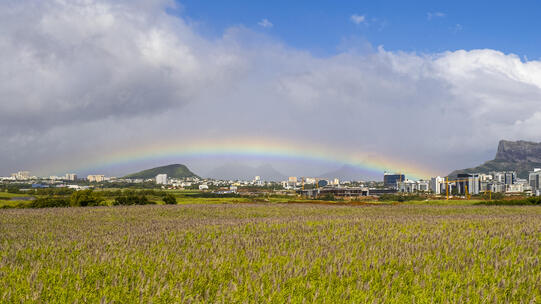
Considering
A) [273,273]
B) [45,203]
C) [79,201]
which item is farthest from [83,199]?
[273,273]

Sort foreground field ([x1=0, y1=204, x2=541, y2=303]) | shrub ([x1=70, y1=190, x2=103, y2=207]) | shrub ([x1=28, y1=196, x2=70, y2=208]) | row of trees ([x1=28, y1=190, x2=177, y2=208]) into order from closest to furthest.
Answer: foreground field ([x1=0, y1=204, x2=541, y2=303]), shrub ([x1=28, y1=196, x2=70, y2=208]), row of trees ([x1=28, y1=190, x2=177, y2=208]), shrub ([x1=70, y1=190, x2=103, y2=207])

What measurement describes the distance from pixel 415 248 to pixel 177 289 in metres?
3.95

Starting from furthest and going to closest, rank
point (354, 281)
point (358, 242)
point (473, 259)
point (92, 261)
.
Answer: point (358, 242) < point (473, 259) < point (92, 261) < point (354, 281)

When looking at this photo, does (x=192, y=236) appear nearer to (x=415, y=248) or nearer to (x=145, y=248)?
(x=145, y=248)

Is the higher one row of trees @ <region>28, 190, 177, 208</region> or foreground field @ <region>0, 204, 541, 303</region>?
foreground field @ <region>0, 204, 541, 303</region>

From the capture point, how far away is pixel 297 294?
3.65 m

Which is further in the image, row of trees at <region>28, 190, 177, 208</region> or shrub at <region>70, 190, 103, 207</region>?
shrub at <region>70, 190, 103, 207</region>

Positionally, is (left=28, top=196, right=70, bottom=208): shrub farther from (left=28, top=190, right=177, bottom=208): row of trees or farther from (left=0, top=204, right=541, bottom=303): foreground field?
(left=0, top=204, right=541, bottom=303): foreground field

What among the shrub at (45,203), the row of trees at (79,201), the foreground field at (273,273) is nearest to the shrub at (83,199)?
the row of trees at (79,201)

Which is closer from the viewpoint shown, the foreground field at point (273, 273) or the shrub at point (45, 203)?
the foreground field at point (273, 273)

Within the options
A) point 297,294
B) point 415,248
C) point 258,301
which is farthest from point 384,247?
point 258,301

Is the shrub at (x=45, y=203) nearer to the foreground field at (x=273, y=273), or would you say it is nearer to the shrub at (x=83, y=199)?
the shrub at (x=83, y=199)

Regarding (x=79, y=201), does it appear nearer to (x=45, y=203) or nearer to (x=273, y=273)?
(x=45, y=203)

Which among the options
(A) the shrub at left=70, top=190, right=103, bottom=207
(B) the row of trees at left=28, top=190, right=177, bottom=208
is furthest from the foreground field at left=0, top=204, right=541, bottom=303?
(A) the shrub at left=70, top=190, right=103, bottom=207
